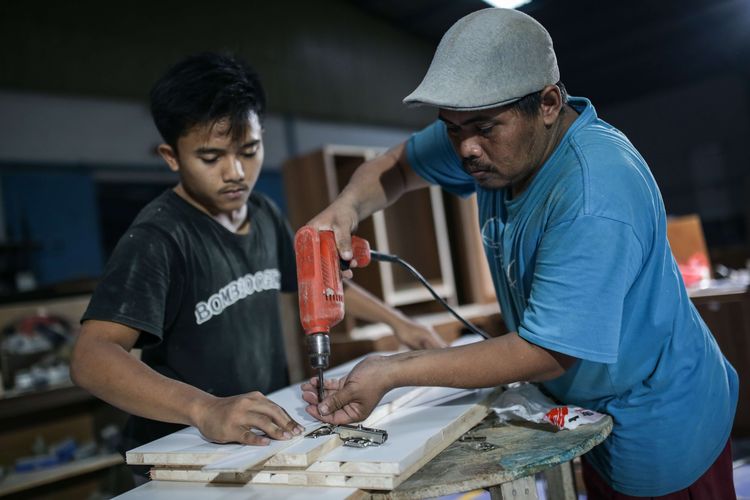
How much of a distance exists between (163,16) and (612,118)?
6925 mm

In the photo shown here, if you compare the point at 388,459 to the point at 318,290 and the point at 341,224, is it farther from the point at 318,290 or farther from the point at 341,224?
the point at 341,224

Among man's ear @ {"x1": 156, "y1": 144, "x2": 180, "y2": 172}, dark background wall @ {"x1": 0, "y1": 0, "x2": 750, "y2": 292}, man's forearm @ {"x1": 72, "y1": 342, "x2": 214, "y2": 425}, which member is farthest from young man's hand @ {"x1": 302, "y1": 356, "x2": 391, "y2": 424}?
dark background wall @ {"x1": 0, "y1": 0, "x2": 750, "y2": 292}

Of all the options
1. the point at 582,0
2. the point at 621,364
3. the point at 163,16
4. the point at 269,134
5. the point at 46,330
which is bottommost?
the point at 621,364

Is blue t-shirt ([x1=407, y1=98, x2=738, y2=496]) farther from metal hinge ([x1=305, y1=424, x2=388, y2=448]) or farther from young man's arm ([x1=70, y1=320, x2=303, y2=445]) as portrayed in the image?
young man's arm ([x1=70, y1=320, x2=303, y2=445])

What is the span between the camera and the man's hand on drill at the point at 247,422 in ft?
3.64

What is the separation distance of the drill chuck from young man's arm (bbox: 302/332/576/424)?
130mm

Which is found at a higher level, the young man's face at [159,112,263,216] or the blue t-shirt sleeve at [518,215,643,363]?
the young man's face at [159,112,263,216]

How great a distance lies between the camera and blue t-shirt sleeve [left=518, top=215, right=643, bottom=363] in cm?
99

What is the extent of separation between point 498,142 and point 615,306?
35 centimetres

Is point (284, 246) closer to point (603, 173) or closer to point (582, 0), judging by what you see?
point (603, 173)

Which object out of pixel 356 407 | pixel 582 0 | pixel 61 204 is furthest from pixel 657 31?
pixel 356 407

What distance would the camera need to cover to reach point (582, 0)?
5957 mm

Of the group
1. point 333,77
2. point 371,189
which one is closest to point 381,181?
point 371,189

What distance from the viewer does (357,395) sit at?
1115mm
